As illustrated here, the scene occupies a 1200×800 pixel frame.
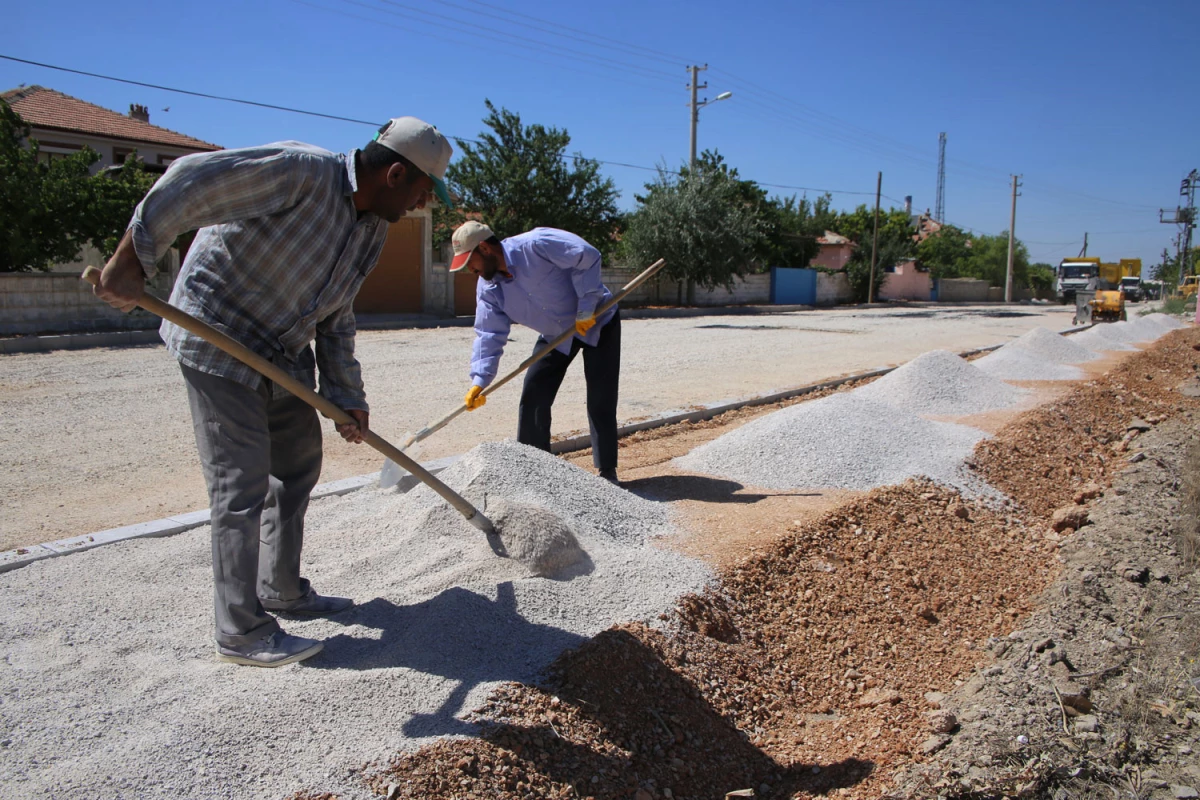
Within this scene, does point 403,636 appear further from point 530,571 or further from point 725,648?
point 725,648

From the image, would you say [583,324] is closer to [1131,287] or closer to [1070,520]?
[1070,520]

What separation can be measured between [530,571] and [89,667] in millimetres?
1411

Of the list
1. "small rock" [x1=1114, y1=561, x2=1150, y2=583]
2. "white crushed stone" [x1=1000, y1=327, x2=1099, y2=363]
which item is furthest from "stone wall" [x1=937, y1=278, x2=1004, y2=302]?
"small rock" [x1=1114, y1=561, x2=1150, y2=583]

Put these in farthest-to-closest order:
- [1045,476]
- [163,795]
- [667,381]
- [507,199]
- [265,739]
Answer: [507,199]
[667,381]
[1045,476]
[265,739]
[163,795]

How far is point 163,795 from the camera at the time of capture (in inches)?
78.7

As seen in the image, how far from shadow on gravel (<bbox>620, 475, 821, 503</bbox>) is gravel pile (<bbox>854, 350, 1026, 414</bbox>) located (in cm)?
257

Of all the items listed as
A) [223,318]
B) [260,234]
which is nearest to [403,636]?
[223,318]

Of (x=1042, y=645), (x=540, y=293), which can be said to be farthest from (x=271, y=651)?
(x=1042, y=645)

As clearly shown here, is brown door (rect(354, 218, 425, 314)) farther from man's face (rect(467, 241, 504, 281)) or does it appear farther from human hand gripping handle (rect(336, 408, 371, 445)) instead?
human hand gripping handle (rect(336, 408, 371, 445))

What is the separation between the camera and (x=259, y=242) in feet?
7.93

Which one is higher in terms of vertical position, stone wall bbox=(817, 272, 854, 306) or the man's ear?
stone wall bbox=(817, 272, 854, 306)

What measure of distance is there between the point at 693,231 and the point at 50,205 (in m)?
18.1

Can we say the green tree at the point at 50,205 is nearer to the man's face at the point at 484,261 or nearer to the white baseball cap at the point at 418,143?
the man's face at the point at 484,261

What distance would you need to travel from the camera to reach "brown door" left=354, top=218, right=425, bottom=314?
2038 cm
